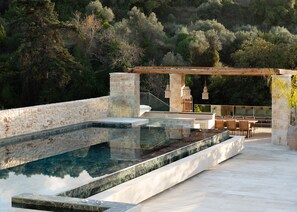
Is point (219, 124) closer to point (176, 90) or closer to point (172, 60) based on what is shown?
point (176, 90)

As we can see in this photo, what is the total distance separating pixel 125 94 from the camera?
17641mm

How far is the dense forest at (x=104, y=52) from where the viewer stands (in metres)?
27.4

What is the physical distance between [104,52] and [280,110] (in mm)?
18317

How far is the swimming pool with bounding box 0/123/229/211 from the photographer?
27.8 feet

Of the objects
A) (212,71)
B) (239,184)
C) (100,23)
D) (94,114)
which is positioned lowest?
(239,184)

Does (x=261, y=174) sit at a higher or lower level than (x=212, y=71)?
lower

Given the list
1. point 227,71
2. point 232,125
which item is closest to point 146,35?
point 232,125

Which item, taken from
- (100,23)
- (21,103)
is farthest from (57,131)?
(100,23)

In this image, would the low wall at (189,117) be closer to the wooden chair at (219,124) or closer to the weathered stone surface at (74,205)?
the wooden chair at (219,124)

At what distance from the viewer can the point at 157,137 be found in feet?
44.9

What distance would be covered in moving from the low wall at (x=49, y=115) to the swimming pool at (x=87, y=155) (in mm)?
233

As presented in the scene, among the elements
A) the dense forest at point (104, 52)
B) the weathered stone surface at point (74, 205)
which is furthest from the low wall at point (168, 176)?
the dense forest at point (104, 52)

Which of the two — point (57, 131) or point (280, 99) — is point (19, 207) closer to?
point (57, 131)

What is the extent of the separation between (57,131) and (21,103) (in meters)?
17.1
